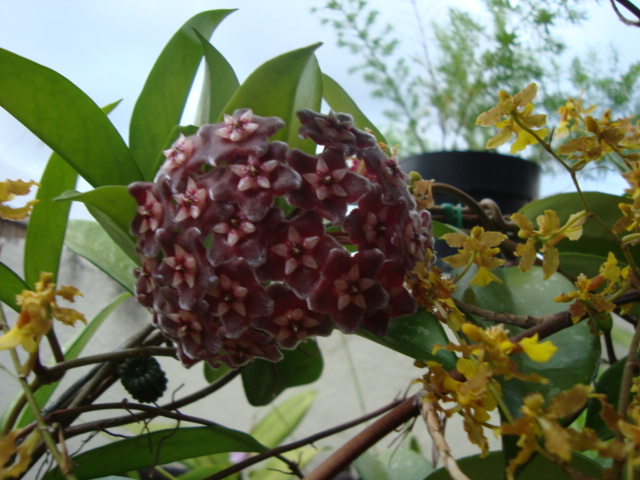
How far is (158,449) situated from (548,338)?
0.32 metres

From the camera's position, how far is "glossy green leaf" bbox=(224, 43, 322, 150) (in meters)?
0.42

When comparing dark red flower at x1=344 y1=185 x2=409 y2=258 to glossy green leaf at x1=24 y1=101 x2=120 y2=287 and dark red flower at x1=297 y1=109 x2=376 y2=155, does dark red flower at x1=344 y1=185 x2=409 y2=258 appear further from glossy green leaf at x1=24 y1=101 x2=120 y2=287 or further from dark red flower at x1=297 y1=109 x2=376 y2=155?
glossy green leaf at x1=24 y1=101 x2=120 y2=287

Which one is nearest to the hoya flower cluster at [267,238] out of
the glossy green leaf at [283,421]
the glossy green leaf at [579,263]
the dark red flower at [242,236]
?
the dark red flower at [242,236]

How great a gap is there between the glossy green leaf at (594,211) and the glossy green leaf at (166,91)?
34cm

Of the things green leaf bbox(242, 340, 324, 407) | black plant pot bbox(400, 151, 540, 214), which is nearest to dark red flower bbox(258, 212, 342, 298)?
green leaf bbox(242, 340, 324, 407)

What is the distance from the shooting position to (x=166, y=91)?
516mm

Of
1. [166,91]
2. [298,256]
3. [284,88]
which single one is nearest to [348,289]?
[298,256]

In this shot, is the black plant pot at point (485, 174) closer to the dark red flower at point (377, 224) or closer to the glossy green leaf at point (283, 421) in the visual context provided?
the glossy green leaf at point (283, 421)

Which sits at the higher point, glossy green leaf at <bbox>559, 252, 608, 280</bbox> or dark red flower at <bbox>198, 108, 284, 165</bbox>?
dark red flower at <bbox>198, 108, 284, 165</bbox>

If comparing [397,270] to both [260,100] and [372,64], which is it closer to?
[260,100]

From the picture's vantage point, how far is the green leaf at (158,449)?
1.56 ft

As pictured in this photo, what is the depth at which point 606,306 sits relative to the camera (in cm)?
37

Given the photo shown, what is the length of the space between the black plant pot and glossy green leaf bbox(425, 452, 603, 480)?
614 millimetres

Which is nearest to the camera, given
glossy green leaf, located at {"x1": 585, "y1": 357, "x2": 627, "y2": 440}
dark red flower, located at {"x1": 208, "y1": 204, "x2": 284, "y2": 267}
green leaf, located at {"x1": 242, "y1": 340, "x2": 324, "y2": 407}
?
dark red flower, located at {"x1": 208, "y1": 204, "x2": 284, "y2": 267}
